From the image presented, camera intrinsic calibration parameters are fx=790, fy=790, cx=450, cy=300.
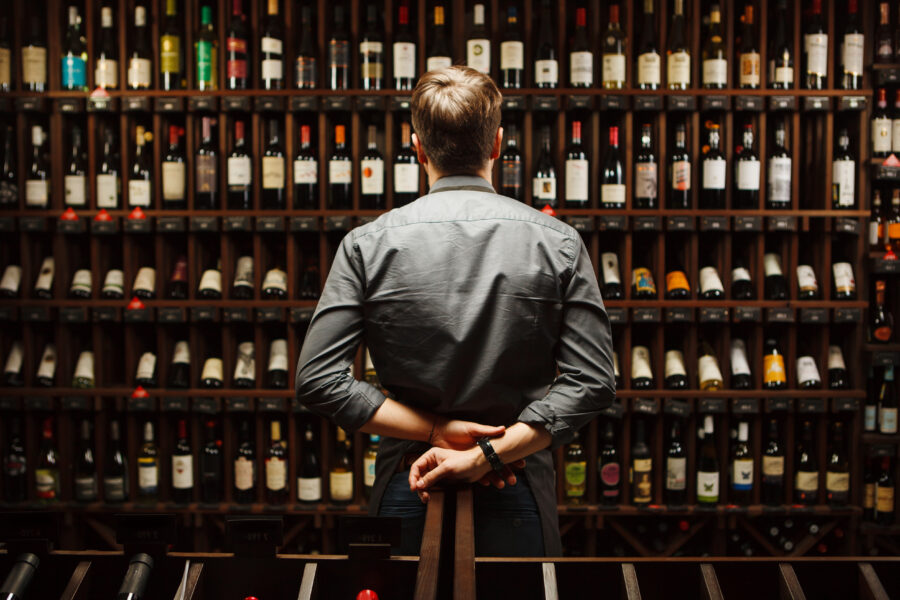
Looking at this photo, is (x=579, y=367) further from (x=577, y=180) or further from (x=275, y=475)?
(x=275, y=475)

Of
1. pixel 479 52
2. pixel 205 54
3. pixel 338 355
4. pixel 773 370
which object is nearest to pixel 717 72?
pixel 479 52

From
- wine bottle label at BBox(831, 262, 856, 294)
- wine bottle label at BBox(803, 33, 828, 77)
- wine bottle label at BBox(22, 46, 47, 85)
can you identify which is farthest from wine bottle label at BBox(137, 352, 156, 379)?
wine bottle label at BBox(803, 33, 828, 77)

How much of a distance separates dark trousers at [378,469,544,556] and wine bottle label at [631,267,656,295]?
2.02m

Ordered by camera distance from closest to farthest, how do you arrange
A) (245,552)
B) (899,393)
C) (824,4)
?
(245,552), (824,4), (899,393)

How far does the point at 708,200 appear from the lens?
3180 mm

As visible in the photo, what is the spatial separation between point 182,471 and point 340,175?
4.47 ft

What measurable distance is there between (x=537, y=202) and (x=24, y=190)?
2105 millimetres

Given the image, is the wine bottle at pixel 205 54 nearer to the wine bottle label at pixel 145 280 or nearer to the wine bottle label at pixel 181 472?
the wine bottle label at pixel 145 280

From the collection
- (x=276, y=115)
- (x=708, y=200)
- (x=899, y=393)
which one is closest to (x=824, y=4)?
(x=708, y=200)

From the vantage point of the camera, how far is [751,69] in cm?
316

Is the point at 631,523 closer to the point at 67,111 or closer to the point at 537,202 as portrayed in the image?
the point at 537,202

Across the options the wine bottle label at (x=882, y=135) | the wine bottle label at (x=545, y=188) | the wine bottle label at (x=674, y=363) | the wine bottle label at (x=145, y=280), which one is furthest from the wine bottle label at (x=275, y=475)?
the wine bottle label at (x=882, y=135)

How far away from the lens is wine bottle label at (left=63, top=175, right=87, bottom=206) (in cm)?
323

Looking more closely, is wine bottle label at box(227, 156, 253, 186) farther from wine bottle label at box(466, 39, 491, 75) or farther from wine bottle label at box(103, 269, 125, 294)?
wine bottle label at box(466, 39, 491, 75)
